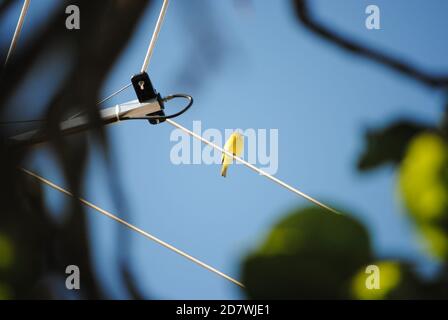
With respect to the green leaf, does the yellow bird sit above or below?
above

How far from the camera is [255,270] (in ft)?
0.82

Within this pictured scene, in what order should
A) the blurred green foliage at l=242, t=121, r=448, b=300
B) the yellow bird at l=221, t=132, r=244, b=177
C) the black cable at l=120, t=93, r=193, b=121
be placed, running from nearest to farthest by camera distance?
the blurred green foliage at l=242, t=121, r=448, b=300 → the black cable at l=120, t=93, r=193, b=121 → the yellow bird at l=221, t=132, r=244, b=177

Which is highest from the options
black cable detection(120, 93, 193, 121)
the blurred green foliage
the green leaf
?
black cable detection(120, 93, 193, 121)

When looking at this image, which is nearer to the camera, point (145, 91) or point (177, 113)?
point (177, 113)

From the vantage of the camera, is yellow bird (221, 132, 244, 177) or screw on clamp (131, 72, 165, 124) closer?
screw on clamp (131, 72, 165, 124)

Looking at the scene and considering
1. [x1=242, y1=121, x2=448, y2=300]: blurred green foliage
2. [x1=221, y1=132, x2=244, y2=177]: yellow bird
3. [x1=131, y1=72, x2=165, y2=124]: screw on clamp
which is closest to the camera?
[x1=242, y1=121, x2=448, y2=300]: blurred green foliage

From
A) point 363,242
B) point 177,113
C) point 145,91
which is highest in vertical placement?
point 145,91

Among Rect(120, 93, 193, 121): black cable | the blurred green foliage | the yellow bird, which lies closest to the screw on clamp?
Rect(120, 93, 193, 121): black cable

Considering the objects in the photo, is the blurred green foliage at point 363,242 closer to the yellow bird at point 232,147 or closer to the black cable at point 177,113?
the black cable at point 177,113

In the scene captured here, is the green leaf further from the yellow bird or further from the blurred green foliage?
the yellow bird

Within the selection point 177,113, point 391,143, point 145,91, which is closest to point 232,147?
point 145,91

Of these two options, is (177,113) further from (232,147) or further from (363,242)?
(363,242)

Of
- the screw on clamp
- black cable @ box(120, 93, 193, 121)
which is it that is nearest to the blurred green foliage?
black cable @ box(120, 93, 193, 121)
